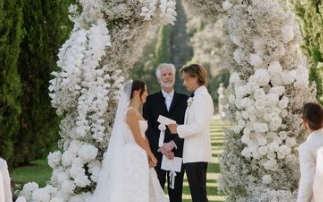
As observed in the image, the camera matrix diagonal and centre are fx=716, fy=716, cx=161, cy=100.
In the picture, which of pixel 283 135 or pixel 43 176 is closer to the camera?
pixel 283 135

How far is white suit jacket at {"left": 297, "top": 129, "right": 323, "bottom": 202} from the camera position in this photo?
534 centimetres

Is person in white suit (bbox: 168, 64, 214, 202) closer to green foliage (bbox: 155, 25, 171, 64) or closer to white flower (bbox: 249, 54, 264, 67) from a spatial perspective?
white flower (bbox: 249, 54, 264, 67)

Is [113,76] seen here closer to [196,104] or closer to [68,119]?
[68,119]

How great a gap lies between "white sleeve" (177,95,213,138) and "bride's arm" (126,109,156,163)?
514 millimetres

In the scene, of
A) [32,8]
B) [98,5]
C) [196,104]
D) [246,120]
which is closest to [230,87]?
[246,120]

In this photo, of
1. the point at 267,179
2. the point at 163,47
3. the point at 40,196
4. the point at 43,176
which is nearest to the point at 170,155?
the point at 267,179

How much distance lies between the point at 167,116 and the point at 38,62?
16.4 feet

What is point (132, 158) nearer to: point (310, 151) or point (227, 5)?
point (227, 5)

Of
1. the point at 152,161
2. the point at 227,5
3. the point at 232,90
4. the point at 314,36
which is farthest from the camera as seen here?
the point at 314,36

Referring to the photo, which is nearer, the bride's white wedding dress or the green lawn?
the bride's white wedding dress

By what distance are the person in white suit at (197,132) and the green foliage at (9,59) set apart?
14.6 feet

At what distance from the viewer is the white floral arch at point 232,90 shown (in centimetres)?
781

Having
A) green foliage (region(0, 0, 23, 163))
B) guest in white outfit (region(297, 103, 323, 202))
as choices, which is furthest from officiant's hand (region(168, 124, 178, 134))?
green foliage (region(0, 0, 23, 163))

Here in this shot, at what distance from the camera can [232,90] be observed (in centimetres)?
820
